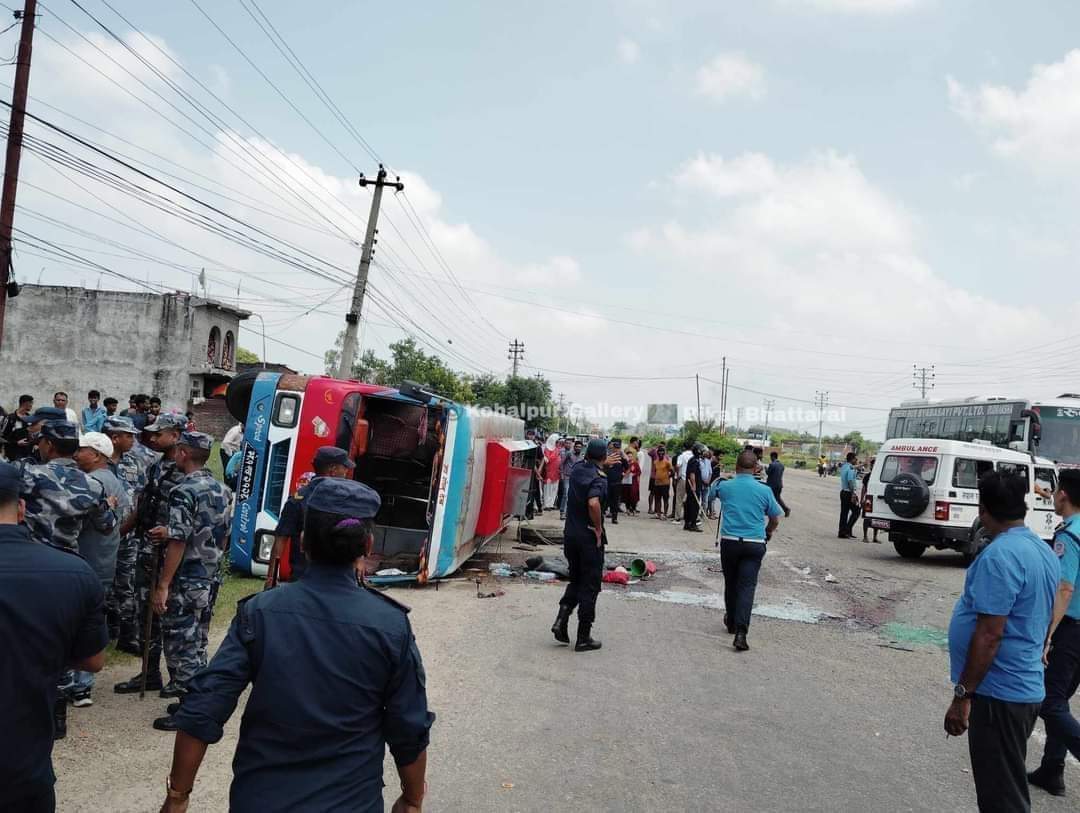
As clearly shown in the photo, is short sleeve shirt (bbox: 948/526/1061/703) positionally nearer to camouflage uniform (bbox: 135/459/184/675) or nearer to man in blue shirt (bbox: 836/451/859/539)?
camouflage uniform (bbox: 135/459/184/675)

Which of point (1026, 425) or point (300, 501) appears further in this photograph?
point (1026, 425)

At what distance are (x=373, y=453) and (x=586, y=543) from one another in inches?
173

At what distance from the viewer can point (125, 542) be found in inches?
249

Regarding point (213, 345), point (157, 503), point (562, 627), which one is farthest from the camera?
point (213, 345)

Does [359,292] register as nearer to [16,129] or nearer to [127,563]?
[16,129]

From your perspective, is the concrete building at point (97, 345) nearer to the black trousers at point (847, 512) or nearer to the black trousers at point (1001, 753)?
the black trousers at point (847, 512)

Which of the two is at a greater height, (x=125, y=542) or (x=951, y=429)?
(x=951, y=429)

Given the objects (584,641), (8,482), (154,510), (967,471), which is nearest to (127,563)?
(154,510)

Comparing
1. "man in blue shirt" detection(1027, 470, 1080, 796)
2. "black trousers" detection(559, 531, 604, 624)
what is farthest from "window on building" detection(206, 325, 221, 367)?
"man in blue shirt" detection(1027, 470, 1080, 796)

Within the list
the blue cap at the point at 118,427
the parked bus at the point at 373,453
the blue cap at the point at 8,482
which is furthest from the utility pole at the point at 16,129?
the blue cap at the point at 8,482

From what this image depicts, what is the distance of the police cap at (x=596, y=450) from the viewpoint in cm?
746

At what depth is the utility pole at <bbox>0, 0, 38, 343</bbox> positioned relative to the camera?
524 inches

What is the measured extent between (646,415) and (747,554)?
343 feet

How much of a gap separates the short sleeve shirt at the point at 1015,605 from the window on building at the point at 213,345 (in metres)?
35.7
